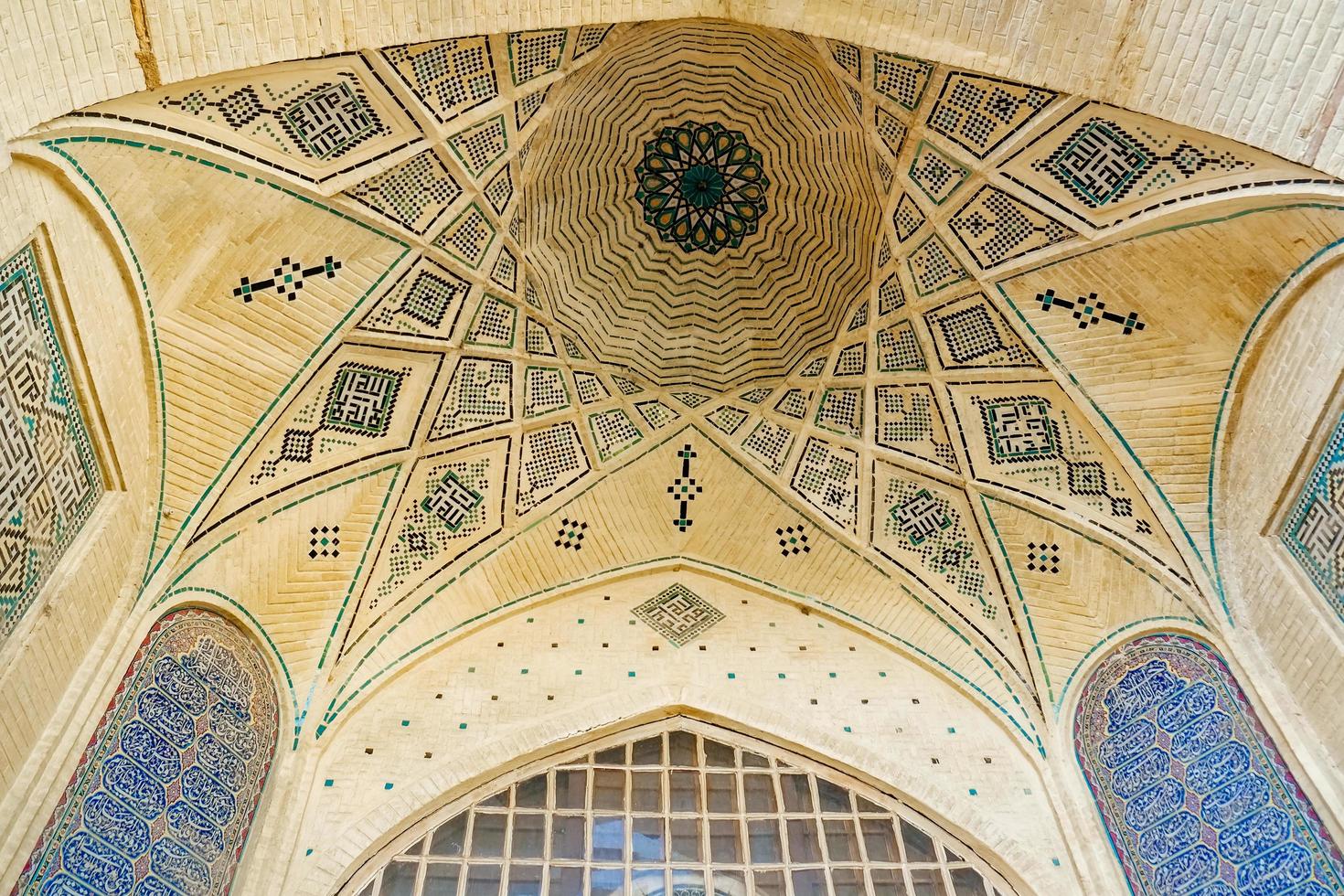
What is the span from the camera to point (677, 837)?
573 cm

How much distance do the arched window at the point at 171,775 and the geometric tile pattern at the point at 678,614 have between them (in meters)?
2.28

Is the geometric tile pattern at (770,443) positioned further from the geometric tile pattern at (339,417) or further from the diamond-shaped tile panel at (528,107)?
the diamond-shaped tile panel at (528,107)

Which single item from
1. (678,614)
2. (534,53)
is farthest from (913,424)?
(534,53)

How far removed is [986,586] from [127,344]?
4.97m

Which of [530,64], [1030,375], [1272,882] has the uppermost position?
[530,64]

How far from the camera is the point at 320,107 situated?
5336mm

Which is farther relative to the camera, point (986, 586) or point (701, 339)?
point (701, 339)

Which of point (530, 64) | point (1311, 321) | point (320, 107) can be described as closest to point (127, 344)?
point (320, 107)

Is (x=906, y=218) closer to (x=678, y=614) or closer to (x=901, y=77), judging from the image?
(x=901, y=77)

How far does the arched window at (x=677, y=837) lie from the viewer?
18.1ft

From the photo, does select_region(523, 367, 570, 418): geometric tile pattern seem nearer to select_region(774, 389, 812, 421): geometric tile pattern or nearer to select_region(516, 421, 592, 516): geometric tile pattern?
select_region(516, 421, 592, 516): geometric tile pattern

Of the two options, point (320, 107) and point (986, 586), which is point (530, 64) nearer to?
point (320, 107)

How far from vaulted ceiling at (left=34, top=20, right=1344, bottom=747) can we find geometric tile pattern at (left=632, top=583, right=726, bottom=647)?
30cm

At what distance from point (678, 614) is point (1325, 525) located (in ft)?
11.9
